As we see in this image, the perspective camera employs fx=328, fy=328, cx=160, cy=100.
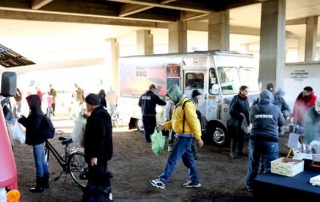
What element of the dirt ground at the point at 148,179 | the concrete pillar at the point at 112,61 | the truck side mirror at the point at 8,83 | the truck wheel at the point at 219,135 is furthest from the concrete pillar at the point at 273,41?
the truck side mirror at the point at 8,83

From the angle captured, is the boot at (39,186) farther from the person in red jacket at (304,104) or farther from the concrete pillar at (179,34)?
the concrete pillar at (179,34)

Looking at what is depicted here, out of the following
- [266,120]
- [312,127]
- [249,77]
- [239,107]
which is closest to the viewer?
[312,127]

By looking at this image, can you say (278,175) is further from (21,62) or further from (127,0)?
(127,0)

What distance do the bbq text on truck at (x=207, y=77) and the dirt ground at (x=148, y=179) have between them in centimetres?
109

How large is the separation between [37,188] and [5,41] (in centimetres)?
2010

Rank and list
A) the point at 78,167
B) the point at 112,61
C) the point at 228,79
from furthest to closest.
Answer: the point at 112,61, the point at 228,79, the point at 78,167

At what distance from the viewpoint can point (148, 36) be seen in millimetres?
20469

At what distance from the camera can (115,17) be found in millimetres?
16203

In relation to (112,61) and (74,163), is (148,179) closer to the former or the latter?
(74,163)

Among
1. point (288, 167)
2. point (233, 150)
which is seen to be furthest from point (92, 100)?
point (233, 150)

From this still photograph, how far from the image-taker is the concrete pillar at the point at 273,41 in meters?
12.8

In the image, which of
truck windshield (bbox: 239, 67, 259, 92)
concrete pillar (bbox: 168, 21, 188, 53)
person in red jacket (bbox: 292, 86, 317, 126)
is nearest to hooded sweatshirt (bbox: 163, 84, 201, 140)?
person in red jacket (bbox: 292, 86, 317, 126)

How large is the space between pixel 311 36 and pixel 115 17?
1226 cm

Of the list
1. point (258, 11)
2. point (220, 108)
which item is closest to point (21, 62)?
point (220, 108)
